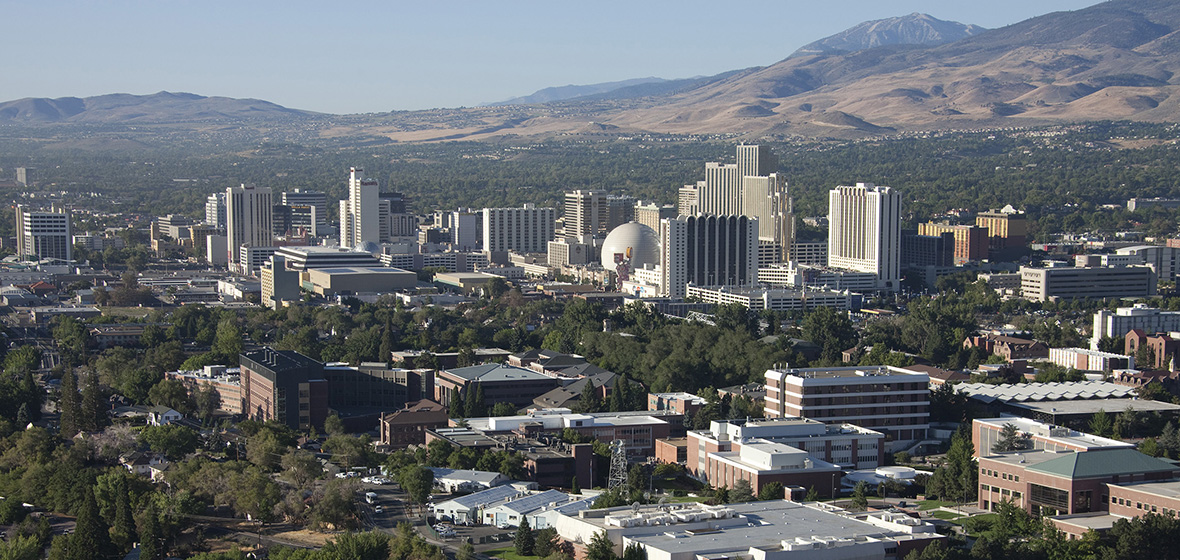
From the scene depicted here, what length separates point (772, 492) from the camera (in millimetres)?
29172

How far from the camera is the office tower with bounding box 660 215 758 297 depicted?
64.5m

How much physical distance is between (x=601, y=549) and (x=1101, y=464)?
9.41m

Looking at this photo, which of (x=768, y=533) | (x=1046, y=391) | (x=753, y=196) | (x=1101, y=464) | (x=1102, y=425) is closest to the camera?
(x=768, y=533)

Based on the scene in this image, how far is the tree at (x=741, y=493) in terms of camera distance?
29.0 meters

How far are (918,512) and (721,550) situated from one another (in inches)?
242

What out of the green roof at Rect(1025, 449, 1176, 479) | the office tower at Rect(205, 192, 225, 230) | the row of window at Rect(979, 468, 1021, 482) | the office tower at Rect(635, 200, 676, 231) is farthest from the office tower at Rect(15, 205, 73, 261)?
the green roof at Rect(1025, 449, 1176, 479)

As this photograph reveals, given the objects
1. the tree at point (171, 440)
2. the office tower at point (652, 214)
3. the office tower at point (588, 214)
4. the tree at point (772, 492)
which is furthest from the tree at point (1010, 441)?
the office tower at point (588, 214)

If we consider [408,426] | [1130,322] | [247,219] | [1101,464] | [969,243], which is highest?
[247,219]

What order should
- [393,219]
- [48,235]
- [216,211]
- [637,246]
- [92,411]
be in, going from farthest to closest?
[216,211] < [393,219] < [48,235] < [637,246] < [92,411]

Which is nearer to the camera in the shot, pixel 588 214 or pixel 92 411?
pixel 92 411

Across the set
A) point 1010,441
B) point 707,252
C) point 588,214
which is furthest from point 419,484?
point 588,214

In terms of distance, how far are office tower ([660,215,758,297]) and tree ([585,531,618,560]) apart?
40.1 meters

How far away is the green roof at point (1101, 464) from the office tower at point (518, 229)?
55.9 m

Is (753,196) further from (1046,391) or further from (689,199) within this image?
(1046,391)
